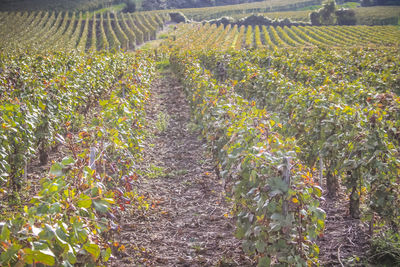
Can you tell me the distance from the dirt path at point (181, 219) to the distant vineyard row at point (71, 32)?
3070 cm

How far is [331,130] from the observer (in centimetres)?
465

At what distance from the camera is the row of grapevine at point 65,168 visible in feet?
5.90

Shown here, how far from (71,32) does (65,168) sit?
1951 inches

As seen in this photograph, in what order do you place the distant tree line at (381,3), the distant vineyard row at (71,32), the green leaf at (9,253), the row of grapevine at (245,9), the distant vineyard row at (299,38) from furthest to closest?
the row of grapevine at (245,9)
the distant tree line at (381,3)
the distant vineyard row at (71,32)
the distant vineyard row at (299,38)
the green leaf at (9,253)

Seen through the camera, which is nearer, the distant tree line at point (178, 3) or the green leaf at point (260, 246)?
the green leaf at point (260, 246)

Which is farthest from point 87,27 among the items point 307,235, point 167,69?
point 307,235

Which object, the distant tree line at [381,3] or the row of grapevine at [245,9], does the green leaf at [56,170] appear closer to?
the row of grapevine at [245,9]

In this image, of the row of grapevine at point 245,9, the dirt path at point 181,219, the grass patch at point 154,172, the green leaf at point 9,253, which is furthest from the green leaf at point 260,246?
the row of grapevine at point 245,9

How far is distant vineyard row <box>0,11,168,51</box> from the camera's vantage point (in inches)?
1544

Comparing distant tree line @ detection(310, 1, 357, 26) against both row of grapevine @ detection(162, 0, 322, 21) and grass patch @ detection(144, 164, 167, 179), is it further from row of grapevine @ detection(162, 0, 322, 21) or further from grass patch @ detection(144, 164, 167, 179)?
grass patch @ detection(144, 164, 167, 179)

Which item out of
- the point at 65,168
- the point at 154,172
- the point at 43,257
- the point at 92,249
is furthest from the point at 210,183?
the point at 43,257

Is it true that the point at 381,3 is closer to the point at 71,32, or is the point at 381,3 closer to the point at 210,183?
the point at 71,32

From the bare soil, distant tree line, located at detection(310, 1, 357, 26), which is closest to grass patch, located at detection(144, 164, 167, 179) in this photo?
the bare soil

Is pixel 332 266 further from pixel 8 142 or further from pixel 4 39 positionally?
pixel 4 39
